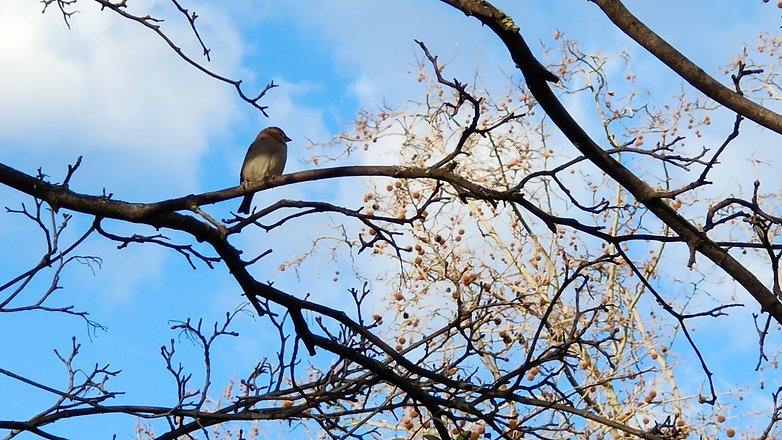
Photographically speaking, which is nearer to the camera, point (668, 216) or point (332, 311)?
point (668, 216)

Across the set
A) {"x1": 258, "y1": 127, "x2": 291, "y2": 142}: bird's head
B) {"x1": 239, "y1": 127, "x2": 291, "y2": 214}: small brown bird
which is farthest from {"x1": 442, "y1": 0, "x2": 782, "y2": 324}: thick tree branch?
{"x1": 258, "y1": 127, "x2": 291, "y2": 142}: bird's head

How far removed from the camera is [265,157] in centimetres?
657

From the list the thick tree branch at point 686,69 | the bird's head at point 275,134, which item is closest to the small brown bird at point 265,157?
the bird's head at point 275,134

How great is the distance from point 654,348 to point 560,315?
3.76 ft

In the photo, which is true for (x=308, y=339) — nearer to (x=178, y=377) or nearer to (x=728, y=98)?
(x=178, y=377)

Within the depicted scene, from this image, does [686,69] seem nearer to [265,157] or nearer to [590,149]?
[590,149]

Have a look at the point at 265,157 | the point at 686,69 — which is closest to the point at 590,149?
the point at 686,69

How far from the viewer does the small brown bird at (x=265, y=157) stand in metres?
6.56

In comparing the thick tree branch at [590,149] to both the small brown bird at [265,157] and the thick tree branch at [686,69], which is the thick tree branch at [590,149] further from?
the small brown bird at [265,157]

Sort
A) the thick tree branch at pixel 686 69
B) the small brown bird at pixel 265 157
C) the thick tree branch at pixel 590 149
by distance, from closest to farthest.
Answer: the thick tree branch at pixel 590 149, the thick tree branch at pixel 686 69, the small brown bird at pixel 265 157

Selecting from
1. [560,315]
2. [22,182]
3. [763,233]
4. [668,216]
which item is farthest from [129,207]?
[560,315]

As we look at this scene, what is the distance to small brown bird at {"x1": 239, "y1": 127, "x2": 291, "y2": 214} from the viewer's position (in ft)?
21.5

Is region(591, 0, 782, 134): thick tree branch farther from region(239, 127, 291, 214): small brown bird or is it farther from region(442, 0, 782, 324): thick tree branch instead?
region(239, 127, 291, 214): small brown bird

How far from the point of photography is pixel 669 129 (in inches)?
420
